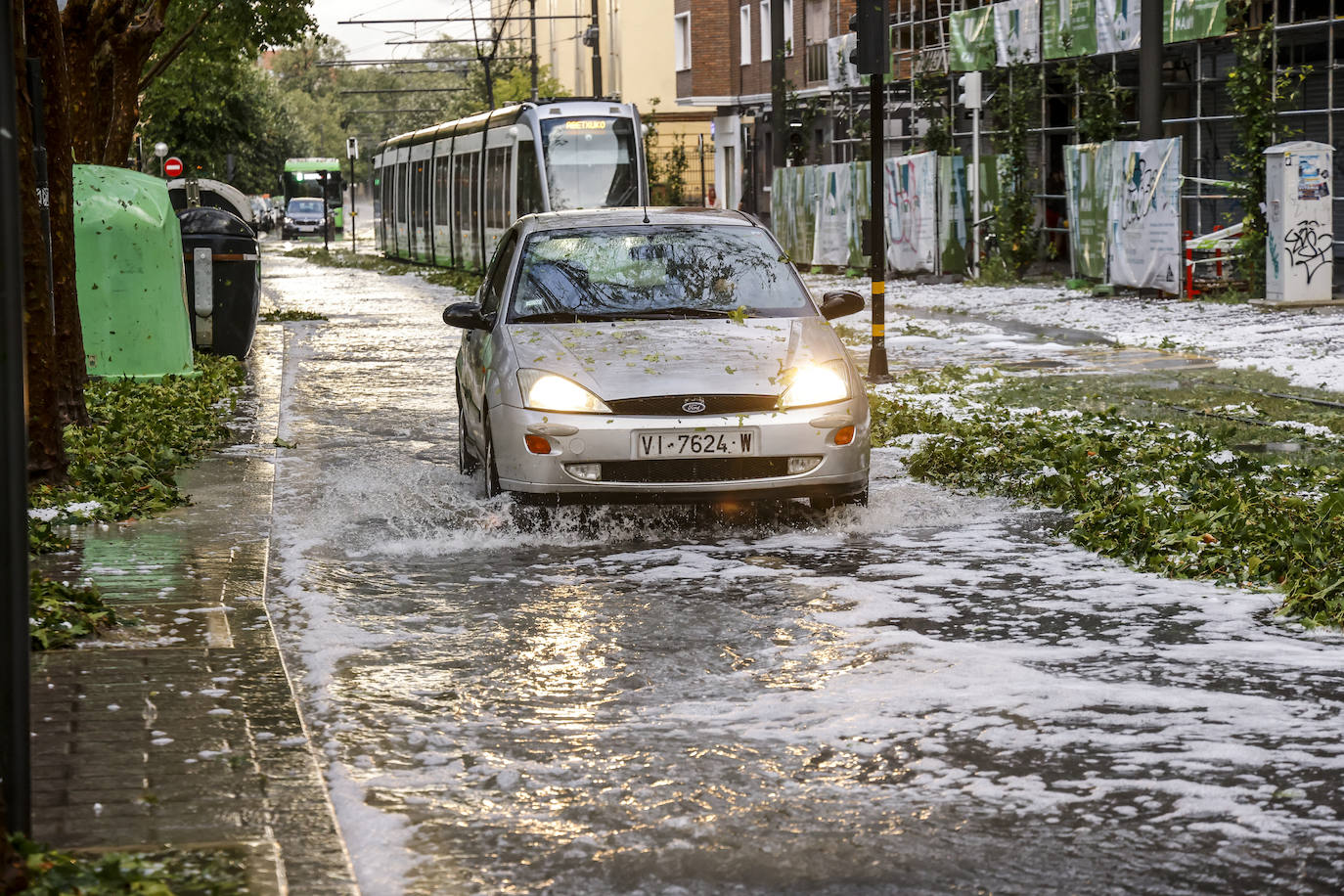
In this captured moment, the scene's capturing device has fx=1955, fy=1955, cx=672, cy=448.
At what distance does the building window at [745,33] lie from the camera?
183 feet

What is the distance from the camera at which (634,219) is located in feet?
34.4

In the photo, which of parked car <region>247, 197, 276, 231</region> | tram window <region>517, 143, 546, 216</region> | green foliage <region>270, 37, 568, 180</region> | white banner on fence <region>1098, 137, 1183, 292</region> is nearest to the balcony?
tram window <region>517, 143, 546, 216</region>

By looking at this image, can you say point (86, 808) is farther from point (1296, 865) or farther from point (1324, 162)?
point (1324, 162)

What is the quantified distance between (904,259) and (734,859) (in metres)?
29.8

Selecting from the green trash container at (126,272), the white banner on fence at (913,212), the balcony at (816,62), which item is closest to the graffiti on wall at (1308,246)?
the white banner on fence at (913,212)

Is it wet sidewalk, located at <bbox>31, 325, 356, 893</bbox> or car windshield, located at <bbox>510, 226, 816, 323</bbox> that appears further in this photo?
car windshield, located at <bbox>510, 226, 816, 323</bbox>

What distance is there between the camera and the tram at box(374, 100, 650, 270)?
3109 centimetres

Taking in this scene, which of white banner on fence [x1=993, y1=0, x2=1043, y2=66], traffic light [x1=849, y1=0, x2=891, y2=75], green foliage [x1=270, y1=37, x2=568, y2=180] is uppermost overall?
green foliage [x1=270, y1=37, x2=568, y2=180]

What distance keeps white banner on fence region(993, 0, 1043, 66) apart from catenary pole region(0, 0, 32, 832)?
1163 inches

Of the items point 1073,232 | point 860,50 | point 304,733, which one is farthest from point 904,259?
point 304,733

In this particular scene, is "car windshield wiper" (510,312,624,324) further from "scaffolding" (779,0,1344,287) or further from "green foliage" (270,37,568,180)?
"green foliage" (270,37,568,180)

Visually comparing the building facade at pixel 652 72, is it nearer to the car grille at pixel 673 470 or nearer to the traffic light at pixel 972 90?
the traffic light at pixel 972 90

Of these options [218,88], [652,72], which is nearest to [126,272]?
[218,88]

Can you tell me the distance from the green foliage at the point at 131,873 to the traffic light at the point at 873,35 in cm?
1240
